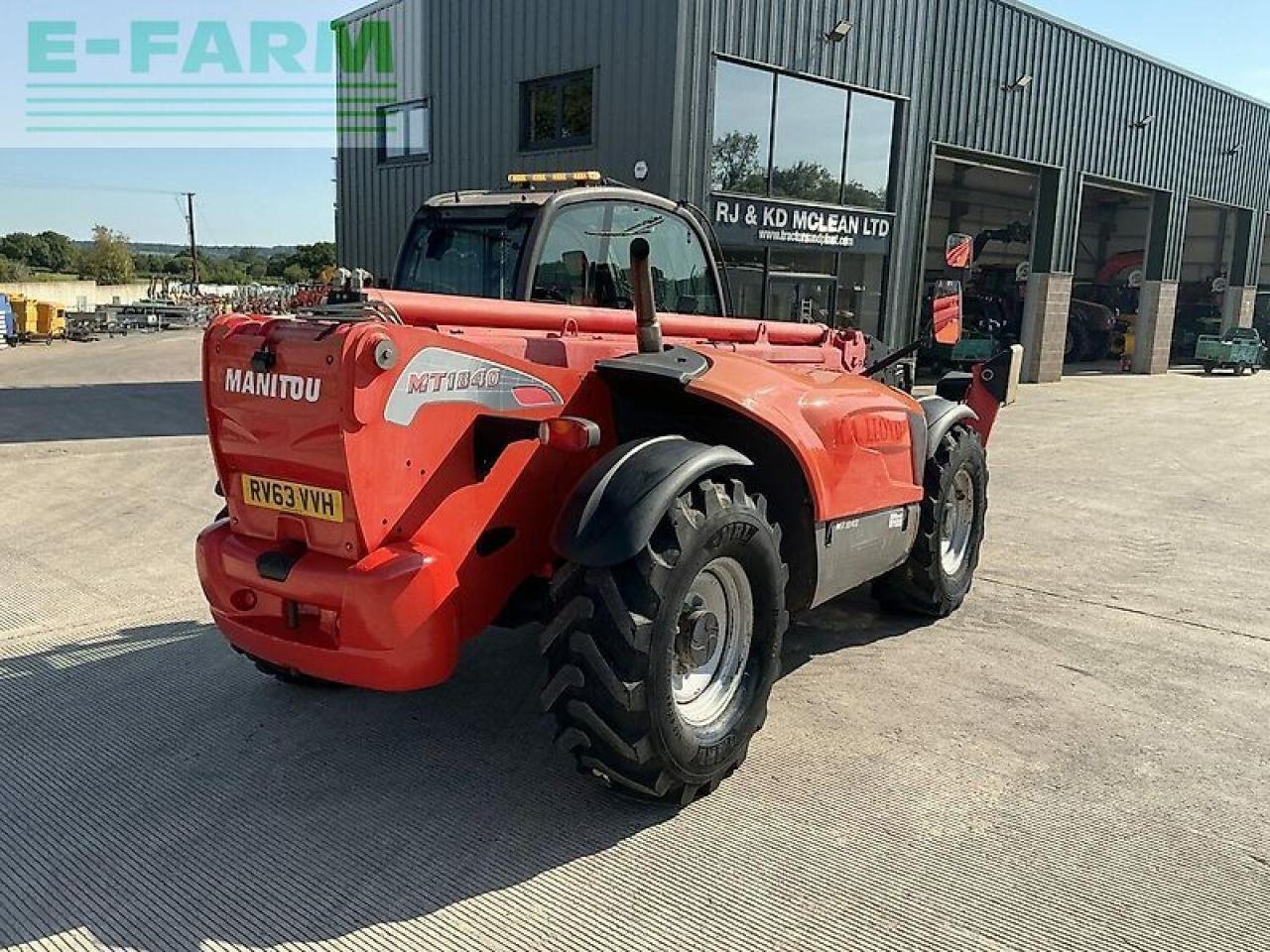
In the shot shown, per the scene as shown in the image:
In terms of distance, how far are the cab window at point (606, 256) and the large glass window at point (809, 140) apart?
10104 millimetres

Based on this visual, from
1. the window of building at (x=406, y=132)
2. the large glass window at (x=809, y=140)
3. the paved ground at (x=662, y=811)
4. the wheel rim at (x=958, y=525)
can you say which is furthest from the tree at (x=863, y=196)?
the wheel rim at (x=958, y=525)

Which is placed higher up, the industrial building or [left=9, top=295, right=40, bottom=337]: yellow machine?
the industrial building

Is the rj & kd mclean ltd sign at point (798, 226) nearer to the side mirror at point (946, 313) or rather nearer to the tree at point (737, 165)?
the tree at point (737, 165)

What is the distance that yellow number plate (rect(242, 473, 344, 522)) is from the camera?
3.13 metres

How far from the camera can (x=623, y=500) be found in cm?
322

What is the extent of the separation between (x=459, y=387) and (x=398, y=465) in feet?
1.05

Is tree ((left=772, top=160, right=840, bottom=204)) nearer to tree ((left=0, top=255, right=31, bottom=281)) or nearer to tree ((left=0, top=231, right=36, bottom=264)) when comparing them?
tree ((left=0, top=255, right=31, bottom=281))

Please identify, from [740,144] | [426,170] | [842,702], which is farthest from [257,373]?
[426,170]

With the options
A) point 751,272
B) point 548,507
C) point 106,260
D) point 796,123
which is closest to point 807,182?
point 796,123

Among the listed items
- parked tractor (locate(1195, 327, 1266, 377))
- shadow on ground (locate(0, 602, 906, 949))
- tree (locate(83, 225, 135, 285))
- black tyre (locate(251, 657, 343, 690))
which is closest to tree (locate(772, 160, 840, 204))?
shadow on ground (locate(0, 602, 906, 949))

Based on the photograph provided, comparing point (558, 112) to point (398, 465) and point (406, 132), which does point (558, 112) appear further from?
point (398, 465)

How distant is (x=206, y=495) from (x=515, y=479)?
18.3ft

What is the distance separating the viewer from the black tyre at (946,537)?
527 centimetres

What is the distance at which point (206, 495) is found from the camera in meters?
8.16
